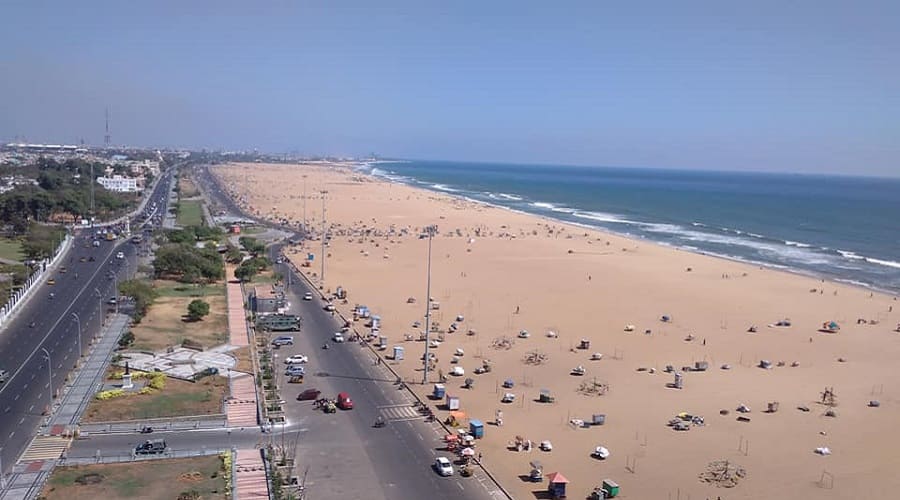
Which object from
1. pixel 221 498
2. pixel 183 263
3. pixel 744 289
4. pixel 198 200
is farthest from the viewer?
pixel 198 200

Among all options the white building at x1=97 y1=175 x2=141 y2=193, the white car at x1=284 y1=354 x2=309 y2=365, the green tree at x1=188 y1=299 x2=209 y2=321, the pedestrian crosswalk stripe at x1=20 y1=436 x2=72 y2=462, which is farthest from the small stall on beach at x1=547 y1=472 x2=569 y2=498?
the white building at x1=97 y1=175 x2=141 y2=193

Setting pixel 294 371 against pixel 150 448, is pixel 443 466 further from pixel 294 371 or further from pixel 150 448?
pixel 294 371

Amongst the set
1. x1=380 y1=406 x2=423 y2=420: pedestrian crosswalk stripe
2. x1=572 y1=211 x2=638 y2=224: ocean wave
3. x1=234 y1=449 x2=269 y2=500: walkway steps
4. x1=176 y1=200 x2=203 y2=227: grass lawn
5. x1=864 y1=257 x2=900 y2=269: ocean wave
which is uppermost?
x1=572 y1=211 x2=638 y2=224: ocean wave

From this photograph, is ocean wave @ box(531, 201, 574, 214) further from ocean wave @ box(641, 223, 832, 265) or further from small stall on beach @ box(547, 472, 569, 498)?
small stall on beach @ box(547, 472, 569, 498)

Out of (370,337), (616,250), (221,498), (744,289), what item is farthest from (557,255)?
(221,498)

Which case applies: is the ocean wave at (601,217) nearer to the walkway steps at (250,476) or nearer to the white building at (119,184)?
the white building at (119,184)

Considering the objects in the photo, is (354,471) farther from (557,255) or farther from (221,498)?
(557,255)
